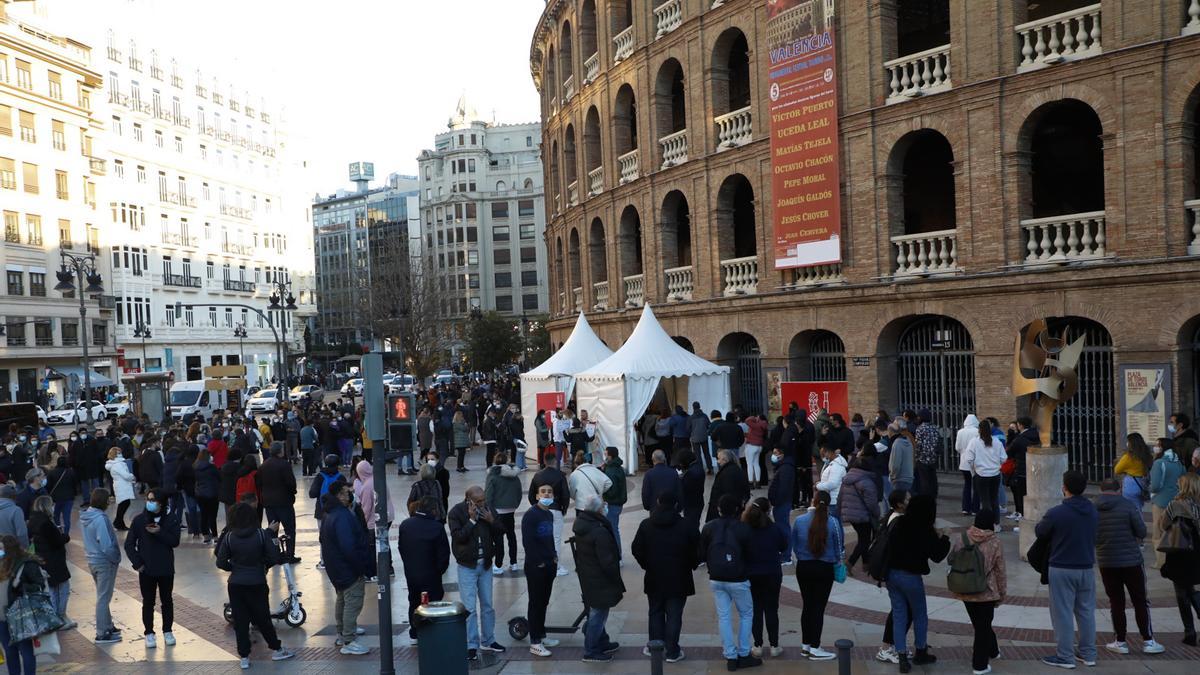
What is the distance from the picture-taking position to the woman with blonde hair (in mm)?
8789

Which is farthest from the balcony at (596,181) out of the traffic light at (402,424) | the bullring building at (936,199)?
the traffic light at (402,424)

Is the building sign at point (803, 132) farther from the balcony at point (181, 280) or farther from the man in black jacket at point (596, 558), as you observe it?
the balcony at point (181, 280)

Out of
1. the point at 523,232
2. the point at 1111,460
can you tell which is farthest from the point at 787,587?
the point at 523,232

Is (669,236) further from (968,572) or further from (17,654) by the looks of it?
(17,654)

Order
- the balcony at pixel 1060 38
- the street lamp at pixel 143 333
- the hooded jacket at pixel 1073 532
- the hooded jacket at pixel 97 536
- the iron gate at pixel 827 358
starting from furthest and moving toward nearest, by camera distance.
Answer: the street lamp at pixel 143 333, the iron gate at pixel 827 358, the balcony at pixel 1060 38, the hooded jacket at pixel 97 536, the hooded jacket at pixel 1073 532

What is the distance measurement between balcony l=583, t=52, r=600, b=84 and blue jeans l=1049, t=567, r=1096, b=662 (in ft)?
83.0

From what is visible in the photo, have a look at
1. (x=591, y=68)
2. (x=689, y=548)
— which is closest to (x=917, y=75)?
(x=591, y=68)

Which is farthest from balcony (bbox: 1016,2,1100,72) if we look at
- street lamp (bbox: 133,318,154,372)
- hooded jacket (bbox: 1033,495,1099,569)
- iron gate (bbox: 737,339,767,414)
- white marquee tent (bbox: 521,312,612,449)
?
street lamp (bbox: 133,318,154,372)

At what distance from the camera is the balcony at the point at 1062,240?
17.5m

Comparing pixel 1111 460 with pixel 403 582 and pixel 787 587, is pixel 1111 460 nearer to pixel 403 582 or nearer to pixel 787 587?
pixel 787 587

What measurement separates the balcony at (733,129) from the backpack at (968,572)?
1698 centimetres

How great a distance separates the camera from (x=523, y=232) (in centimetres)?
10956

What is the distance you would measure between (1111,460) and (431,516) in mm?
13826

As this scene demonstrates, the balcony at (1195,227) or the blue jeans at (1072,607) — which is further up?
the balcony at (1195,227)
